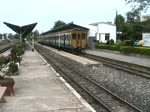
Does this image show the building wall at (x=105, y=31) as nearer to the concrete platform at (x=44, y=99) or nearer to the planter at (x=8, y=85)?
the concrete platform at (x=44, y=99)

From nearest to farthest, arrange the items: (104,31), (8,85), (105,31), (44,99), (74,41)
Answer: (44,99)
(8,85)
(74,41)
(104,31)
(105,31)

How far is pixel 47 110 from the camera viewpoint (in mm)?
9508

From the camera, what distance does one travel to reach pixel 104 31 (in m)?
66.4

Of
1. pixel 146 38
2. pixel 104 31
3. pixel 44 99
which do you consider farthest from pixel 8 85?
pixel 104 31

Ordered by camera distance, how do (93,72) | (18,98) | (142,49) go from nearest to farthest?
(18,98) → (93,72) → (142,49)

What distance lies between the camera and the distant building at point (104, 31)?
65812mm

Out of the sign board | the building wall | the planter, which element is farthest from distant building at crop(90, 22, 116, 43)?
the planter

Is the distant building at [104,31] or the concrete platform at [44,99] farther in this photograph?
the distant building at [104,31]

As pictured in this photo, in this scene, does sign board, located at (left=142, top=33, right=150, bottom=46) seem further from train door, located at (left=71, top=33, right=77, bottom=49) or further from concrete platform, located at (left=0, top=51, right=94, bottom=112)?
concrete platform, located at (left=0, top=51, right=94, bottom=112)

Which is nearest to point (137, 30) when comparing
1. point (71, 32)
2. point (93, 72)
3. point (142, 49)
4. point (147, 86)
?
point (71, 32)

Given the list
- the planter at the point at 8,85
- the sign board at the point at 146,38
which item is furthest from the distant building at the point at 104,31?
the planter at the point at 8,85

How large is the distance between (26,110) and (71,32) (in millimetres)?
32011

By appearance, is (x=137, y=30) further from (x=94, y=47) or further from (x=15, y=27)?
(x=15, y=27)

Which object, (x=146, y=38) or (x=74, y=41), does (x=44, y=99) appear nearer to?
(x=74, y=41)
